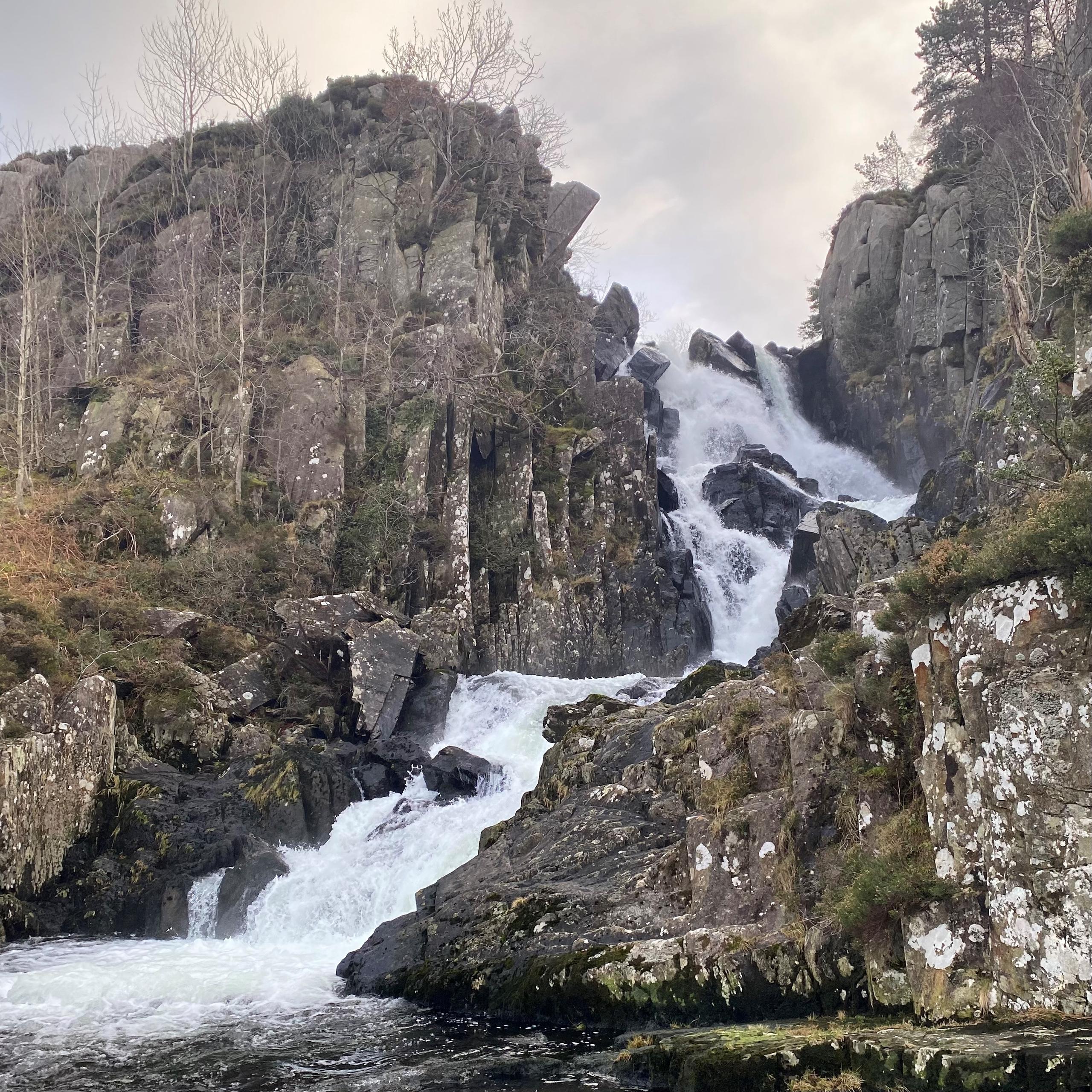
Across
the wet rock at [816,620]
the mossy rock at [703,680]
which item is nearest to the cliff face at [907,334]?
the wet rock at [816,620]

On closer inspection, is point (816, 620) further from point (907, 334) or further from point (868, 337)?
point (868, 337)

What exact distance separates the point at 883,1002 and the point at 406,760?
48.1 feet

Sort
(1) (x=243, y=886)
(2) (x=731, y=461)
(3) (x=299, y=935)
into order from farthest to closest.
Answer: (2) (x=731, y=461)
(1) (x=243, y=886)
(3) (x=299, y=935)

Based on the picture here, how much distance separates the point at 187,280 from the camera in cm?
3925

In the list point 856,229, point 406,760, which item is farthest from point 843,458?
point 406,760

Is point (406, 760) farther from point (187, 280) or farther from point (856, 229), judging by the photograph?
point (856, 229)

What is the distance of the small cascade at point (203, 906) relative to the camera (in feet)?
53.9

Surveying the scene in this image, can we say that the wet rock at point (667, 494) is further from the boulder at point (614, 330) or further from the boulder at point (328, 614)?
the boulder at point (328, 614)

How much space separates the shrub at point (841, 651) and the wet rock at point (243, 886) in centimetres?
1126

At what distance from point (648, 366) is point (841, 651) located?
131 feet

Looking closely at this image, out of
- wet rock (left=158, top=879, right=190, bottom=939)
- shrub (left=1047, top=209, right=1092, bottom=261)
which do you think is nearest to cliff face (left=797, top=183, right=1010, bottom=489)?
shrub (left=1047, top=209, right=1092, bottom=261)

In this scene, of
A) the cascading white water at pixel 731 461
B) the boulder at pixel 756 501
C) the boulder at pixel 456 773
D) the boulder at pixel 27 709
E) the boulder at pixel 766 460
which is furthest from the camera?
the boulder at pixel 766 460

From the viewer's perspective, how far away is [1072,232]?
14258 mm

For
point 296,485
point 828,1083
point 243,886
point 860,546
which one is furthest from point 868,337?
point 828,1083
